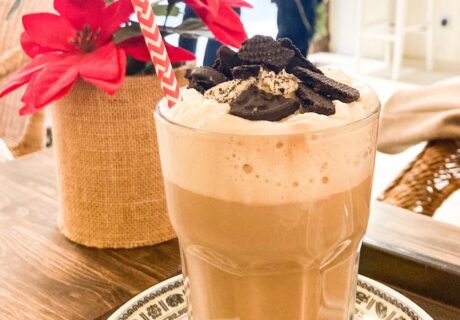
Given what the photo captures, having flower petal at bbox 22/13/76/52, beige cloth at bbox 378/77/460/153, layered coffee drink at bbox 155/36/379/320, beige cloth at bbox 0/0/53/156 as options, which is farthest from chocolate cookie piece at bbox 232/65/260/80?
beige cloth at bbox 0/0/53/156

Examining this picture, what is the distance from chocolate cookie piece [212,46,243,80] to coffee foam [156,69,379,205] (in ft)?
0.18

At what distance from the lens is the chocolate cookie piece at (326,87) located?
54 centimetres

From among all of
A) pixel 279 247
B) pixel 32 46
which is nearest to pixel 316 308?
pixel 279 247

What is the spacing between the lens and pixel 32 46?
78cm

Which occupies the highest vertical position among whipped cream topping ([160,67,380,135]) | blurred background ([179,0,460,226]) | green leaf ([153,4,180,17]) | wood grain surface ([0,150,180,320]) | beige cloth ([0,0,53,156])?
green leaf ([153,4,180,17])

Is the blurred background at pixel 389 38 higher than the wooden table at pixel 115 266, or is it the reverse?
the wooden table at pixel 115 266

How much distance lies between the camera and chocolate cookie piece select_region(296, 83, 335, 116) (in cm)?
52

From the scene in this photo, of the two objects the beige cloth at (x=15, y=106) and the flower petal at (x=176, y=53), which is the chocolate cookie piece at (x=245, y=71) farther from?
the beige cloth at (x=15, y=106)

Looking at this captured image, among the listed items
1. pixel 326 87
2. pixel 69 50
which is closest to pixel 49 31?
pixel 69 50

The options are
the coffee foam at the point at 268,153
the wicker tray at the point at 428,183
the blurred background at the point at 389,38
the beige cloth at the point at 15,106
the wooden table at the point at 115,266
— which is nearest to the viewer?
the coffee foam at the point at 268,153

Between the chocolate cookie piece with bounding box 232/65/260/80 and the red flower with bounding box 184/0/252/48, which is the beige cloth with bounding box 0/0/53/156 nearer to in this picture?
the red flower with bounding box 184/0/252/48

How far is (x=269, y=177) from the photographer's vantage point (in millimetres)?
516

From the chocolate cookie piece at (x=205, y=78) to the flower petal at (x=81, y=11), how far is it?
0.23 metres

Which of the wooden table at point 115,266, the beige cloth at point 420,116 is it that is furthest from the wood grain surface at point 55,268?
the beige cloth at point 420,116
